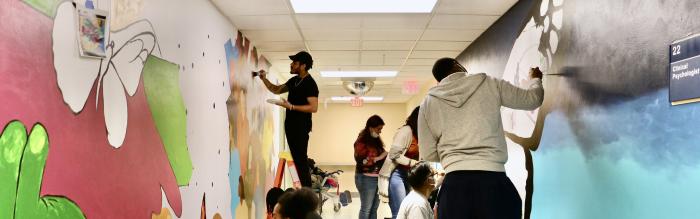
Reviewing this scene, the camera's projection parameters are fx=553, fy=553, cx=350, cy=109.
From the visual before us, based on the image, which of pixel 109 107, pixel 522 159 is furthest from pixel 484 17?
pixel 109 107

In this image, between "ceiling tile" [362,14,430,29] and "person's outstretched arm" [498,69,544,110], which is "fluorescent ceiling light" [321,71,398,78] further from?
"person's outstretched arm" [498,69,544,110]

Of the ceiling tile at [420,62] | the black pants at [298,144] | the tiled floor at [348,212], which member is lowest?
the tiled floor at [348,212]

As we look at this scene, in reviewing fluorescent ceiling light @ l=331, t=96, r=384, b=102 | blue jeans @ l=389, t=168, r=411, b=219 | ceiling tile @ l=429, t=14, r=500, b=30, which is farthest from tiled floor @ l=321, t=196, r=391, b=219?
ceiling tile @ l=429, t=14, r=500, b=30

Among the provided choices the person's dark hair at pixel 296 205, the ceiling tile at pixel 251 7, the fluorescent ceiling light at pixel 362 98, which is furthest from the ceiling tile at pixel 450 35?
the fluorescent ceiling light at pixel 362 98

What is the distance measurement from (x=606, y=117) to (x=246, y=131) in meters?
4.23

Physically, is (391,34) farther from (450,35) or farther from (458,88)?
(458,88)

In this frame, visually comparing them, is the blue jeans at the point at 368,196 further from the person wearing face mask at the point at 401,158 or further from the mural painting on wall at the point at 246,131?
the mural painting on wall at the point at 246,131

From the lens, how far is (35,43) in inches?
81.8

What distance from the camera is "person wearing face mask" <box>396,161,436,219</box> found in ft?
12.2

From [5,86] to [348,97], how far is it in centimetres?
1103

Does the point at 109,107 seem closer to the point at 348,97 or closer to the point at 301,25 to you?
the point at 301,25

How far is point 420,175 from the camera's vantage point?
13.0ft

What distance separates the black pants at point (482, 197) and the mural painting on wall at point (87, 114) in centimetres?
170

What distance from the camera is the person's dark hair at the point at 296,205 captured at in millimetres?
2840
